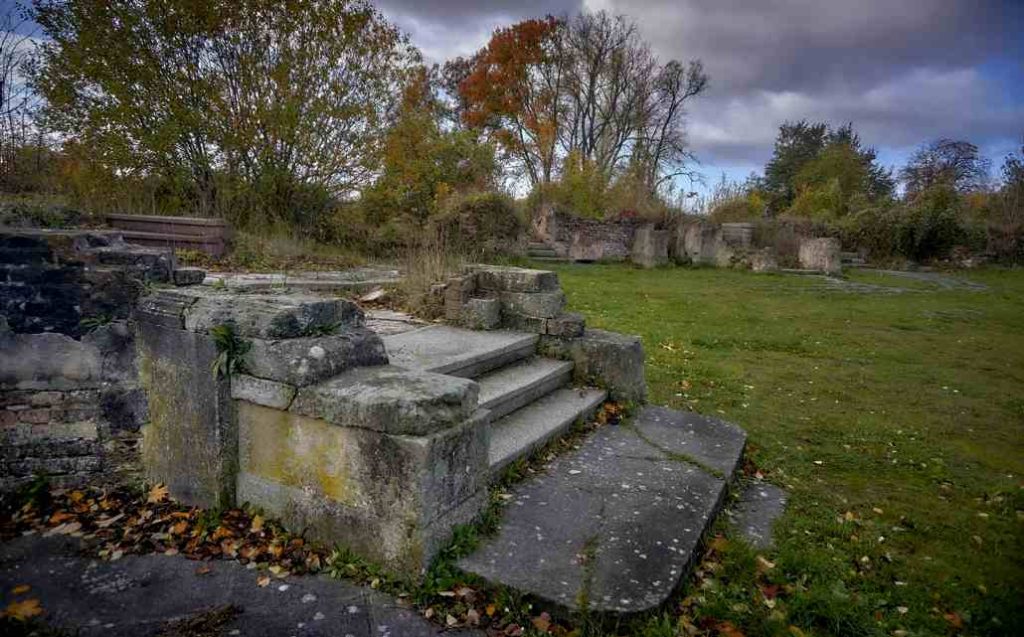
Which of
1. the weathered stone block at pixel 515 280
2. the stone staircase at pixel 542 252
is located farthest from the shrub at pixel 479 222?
the weathered stone block at pixel 515 280

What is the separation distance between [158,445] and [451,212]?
1269 centimetres

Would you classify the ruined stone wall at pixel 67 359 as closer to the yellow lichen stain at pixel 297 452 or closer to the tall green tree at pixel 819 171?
the yellow lichen stain at pixel 297 452

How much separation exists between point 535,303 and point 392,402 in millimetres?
2798

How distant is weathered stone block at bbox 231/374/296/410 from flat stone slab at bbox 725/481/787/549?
8.73 ft

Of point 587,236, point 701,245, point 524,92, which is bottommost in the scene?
point 701,245

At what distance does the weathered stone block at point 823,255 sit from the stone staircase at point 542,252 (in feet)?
28.2

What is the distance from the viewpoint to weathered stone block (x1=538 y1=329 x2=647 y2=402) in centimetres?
496

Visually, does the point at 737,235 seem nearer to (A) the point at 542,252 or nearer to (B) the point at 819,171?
(A) the point at 542,252

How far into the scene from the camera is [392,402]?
8.57 ft

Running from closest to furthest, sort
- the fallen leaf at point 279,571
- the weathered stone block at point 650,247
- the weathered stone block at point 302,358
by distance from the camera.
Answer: the fallen leaf at point 279,571 → the weathered stone block at point 302,358 → the weathered stone block at point 650,247

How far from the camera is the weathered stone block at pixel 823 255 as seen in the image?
19.2 meters

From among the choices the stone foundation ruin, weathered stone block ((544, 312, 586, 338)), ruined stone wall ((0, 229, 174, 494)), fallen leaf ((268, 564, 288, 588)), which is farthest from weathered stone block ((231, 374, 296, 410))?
weathered stone block ((544, 312, 586, 338))

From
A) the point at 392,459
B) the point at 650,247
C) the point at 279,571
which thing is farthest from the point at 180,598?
the point at 650,247

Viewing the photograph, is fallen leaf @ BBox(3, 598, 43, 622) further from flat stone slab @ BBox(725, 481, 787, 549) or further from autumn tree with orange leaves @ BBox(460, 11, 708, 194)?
autumn tree with orange leaves @ BBox(460, 11, 708, 194)
